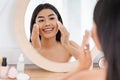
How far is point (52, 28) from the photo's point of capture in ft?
3.97

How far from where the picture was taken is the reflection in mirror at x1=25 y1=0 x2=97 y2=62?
1200 millimetres

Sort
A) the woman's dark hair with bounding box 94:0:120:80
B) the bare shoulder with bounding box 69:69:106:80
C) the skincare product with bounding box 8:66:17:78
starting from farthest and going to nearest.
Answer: the skincare product with bounding box 8:66:17:78, the bare shoulder with bounding box 69:69:106:80, the woman's dark hair with bounding box 94:0:120:80

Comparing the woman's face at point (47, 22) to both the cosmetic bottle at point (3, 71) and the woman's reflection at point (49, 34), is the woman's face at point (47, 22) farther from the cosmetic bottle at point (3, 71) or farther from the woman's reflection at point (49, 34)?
the cosmetic bottle at point (3, 71)

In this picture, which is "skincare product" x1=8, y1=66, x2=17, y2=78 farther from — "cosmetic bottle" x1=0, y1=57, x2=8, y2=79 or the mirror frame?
the mirror frame

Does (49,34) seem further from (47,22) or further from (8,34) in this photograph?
(8,34)

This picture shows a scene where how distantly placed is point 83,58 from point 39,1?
0.40 metres

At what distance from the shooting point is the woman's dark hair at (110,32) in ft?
1.63

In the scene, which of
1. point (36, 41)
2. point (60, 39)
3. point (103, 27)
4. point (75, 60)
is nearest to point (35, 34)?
point (36, 41)

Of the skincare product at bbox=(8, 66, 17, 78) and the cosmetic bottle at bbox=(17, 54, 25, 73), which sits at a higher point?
the cosmetic bottle at bbox=(17, 54, 25, 73)

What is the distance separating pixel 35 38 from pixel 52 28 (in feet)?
0.35

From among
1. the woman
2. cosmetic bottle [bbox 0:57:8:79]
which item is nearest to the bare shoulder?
cosmetic bottle [bbox 0:57:8:79]

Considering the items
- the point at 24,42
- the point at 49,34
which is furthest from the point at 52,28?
the point at 24,42

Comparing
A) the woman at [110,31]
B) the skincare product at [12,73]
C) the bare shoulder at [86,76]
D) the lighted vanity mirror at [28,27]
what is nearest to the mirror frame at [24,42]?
the lighted vanity mirror at [28,27]

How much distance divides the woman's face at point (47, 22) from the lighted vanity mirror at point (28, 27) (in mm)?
45
